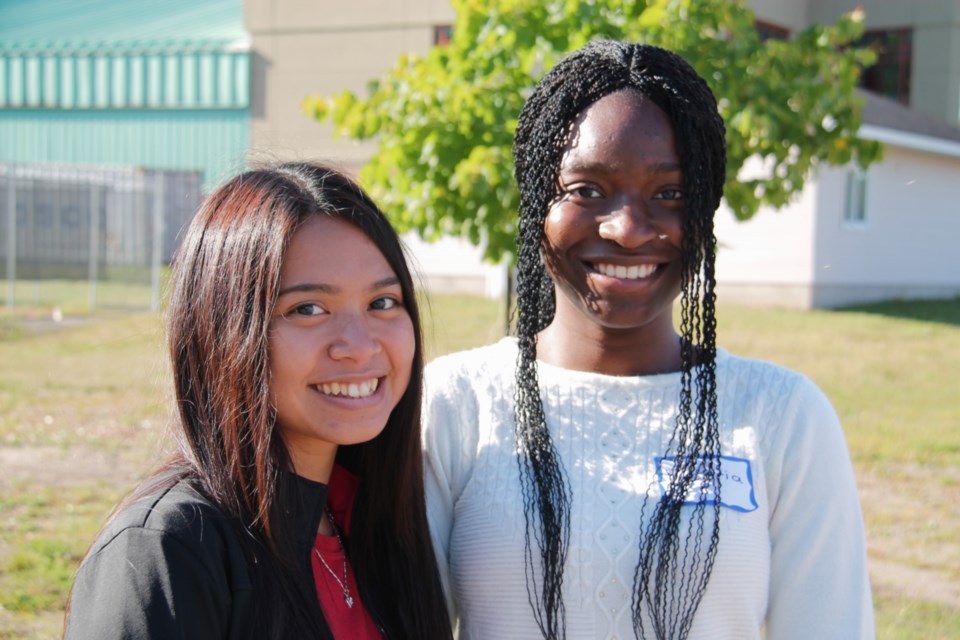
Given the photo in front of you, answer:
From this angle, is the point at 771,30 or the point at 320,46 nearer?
the point at 320,46

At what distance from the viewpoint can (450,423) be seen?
7.04 feet

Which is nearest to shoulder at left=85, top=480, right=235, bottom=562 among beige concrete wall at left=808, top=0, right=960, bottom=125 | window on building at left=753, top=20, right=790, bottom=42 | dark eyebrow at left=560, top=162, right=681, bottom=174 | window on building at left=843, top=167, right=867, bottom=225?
dark eyebrow at left=560, top=162, right=681, bottom=174

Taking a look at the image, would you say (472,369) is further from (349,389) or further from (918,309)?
(918,309)

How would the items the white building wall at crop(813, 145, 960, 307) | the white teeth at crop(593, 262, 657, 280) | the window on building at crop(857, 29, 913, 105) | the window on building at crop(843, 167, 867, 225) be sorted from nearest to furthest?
the white teeth at crop(593, 262, 657, 280) < the white building wall at crop(813, 145, 960, 307) < the window on building at crop(843, 167, 867, 225) < the window on building at crop(857, 29, 913, 105)

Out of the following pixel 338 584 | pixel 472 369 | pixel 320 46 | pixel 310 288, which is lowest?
pixel 338 584

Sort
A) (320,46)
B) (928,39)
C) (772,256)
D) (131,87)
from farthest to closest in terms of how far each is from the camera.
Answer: (928,39), (131,87), (320,46), (772,256)

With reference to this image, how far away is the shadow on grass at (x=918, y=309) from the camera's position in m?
15.7

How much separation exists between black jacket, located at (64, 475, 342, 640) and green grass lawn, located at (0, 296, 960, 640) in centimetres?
31

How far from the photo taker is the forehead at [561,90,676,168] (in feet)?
6.36

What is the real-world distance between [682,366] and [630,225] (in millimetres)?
344

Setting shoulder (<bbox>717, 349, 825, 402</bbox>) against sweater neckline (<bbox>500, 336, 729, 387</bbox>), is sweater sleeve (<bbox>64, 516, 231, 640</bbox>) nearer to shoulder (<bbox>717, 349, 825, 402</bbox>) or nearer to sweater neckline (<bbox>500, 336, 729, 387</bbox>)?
sweater neckline (<bbox>500, 336, 729, 387</bbox>)

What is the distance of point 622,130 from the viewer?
1948 millimetres

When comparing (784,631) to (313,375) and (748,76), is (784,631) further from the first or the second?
(748,76)

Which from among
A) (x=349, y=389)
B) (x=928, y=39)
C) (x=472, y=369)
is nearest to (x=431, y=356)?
(x=472, y=369)
